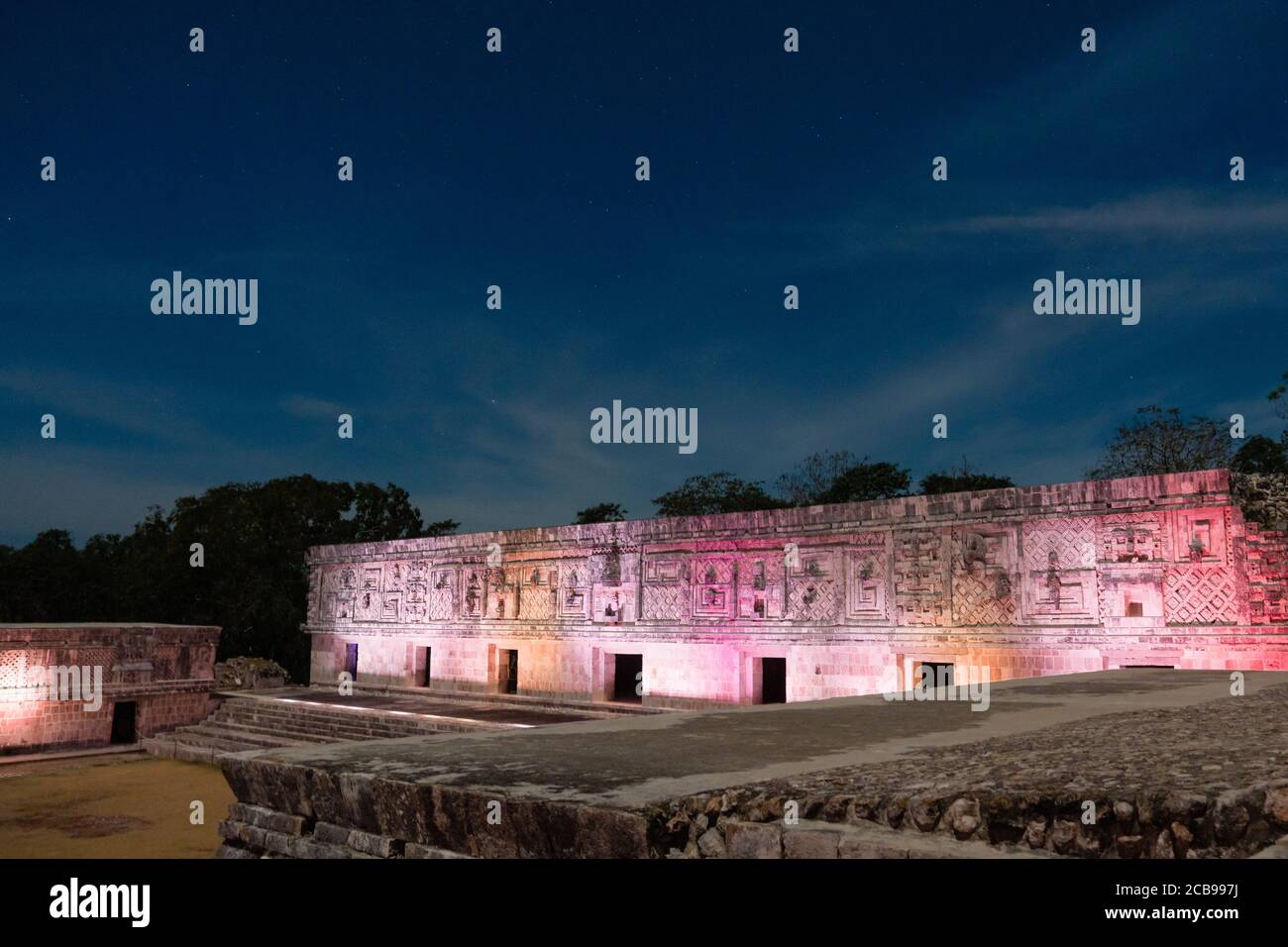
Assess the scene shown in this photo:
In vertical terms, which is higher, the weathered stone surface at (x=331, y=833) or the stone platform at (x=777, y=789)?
the stone platform at (x=777, y=789)

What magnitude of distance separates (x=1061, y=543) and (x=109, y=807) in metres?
12.4

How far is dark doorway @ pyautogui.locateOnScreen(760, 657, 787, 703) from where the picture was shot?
56.2 ft

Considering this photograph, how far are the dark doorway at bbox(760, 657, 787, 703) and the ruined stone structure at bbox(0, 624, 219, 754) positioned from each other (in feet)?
34.3

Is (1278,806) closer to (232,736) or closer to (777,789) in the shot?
(777,789)

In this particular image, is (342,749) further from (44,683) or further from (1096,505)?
(44,683)

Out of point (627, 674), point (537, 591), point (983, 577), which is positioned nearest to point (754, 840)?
point (983, 577)

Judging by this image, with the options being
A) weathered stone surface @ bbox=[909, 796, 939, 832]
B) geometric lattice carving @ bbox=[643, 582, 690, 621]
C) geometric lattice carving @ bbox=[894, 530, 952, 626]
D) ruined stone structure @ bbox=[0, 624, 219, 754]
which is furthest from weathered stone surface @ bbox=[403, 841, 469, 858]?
ruined stone structure @ bbox=[0, 624, 219, 754]

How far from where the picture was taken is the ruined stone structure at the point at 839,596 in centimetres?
1038

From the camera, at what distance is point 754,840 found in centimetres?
198

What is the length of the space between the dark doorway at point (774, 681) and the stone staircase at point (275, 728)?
6194mm

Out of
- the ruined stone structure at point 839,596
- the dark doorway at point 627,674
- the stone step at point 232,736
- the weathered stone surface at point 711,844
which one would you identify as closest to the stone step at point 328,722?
the stone step at point 232,736

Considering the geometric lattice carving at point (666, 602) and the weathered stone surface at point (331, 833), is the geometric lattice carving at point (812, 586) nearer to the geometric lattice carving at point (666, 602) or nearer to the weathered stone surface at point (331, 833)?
the geometric lattice carving at point (666, 602)

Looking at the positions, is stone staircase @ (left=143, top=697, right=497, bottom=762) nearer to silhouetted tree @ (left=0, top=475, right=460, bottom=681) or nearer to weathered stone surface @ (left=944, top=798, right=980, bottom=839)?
silhouetted tree @ (left=0, top=475, right=460, bottom=681)
